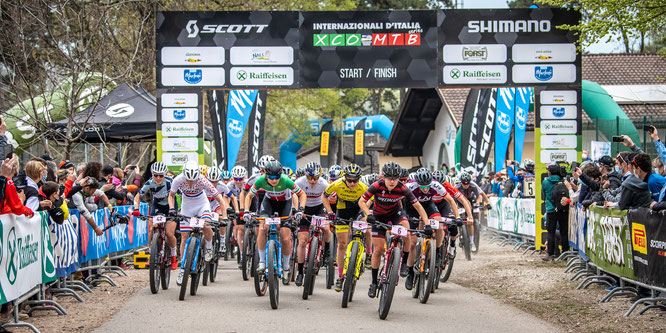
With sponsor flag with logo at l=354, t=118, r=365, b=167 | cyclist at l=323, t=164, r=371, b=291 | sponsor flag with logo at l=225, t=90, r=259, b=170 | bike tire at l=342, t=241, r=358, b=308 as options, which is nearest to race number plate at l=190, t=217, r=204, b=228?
cyclist at l=323, t=164, r=371, b=291

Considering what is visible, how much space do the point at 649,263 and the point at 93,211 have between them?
837 cm

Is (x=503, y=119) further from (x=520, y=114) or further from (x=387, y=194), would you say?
(x=387, y=194)

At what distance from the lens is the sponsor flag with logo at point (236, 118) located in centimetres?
2212

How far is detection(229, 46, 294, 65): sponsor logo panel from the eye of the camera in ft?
57.4

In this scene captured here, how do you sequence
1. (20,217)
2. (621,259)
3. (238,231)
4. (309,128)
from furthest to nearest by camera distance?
1. (309,128)
2. (238,231)
3. (621,259)
4. (20,217)

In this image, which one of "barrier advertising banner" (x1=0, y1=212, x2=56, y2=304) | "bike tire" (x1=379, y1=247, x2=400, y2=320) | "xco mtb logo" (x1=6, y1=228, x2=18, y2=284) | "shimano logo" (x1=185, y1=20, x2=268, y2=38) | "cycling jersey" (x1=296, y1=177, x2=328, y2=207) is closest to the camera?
"barrier advertising banner" (x1=0, y1=212, x2=56, y2=304)

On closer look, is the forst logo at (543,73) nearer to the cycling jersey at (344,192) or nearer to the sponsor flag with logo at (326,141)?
the cycling jersey at (344,192)

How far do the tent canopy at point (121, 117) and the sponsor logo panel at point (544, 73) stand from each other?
26.5 feet

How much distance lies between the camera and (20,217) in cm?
888

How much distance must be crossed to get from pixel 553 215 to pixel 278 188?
6.81m

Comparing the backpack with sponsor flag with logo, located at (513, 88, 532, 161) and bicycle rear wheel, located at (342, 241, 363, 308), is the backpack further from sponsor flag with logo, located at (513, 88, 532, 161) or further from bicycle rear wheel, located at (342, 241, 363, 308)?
sponsor flag with logo, located at (513, 88, 532, 161)

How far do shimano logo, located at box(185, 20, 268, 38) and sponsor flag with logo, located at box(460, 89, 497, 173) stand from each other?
383 inches

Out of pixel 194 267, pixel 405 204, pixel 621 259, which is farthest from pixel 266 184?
pixel 621 259

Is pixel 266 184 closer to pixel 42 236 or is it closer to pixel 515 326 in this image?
pixel 42 236
